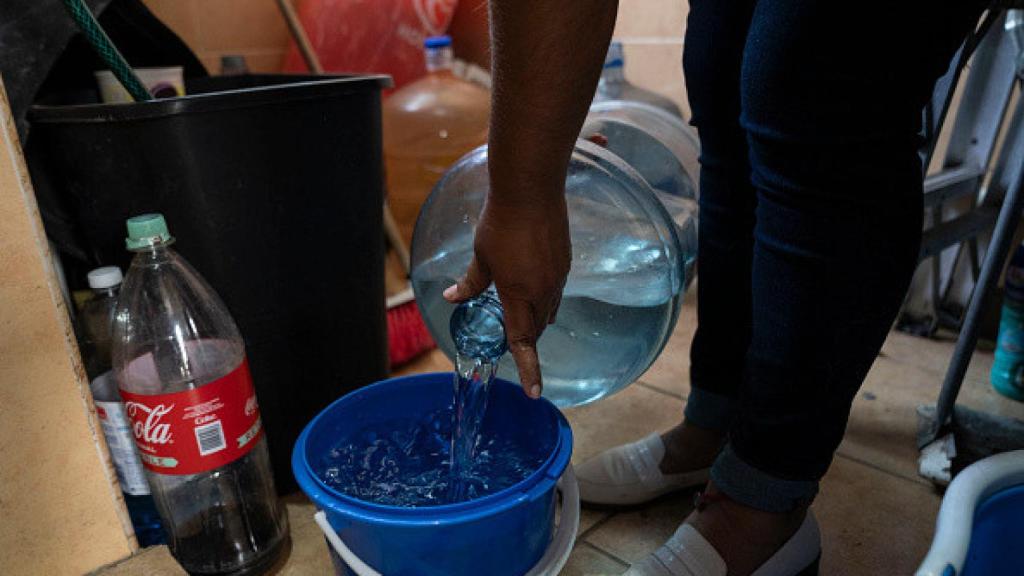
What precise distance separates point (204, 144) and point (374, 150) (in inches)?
8.5

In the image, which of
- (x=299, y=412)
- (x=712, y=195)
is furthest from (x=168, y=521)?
(x=712, y=195)

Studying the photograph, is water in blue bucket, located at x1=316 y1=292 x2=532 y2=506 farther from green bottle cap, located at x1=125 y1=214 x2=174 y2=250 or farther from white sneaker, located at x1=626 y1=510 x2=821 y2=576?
green bottle cap, located at x1=125 y1=214 x2=174 y2=250

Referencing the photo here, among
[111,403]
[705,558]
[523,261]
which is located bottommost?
[705,558]

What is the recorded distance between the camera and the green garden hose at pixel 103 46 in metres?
0.66

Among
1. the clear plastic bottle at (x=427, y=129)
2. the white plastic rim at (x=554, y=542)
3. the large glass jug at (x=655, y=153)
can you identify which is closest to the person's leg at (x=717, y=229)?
the white plastic rim at (x=554, y=542)

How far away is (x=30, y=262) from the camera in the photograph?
645 millimetres

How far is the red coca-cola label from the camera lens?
0.66 meters

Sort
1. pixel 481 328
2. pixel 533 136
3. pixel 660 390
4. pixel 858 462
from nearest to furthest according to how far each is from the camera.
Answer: pixel 533 136 < pixel 481 328 < pixel 858 462 < pixel 660 390

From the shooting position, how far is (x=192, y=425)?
26.4 inches

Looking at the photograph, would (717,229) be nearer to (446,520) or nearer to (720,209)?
(720,209)

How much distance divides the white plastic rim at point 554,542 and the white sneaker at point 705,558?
0.08 metres

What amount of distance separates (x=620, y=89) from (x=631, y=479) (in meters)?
0.98

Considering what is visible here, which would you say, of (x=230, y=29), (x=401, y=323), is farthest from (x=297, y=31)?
(x=401, y=323)

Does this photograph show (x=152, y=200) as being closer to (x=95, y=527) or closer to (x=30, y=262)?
(x=30, y=262)
